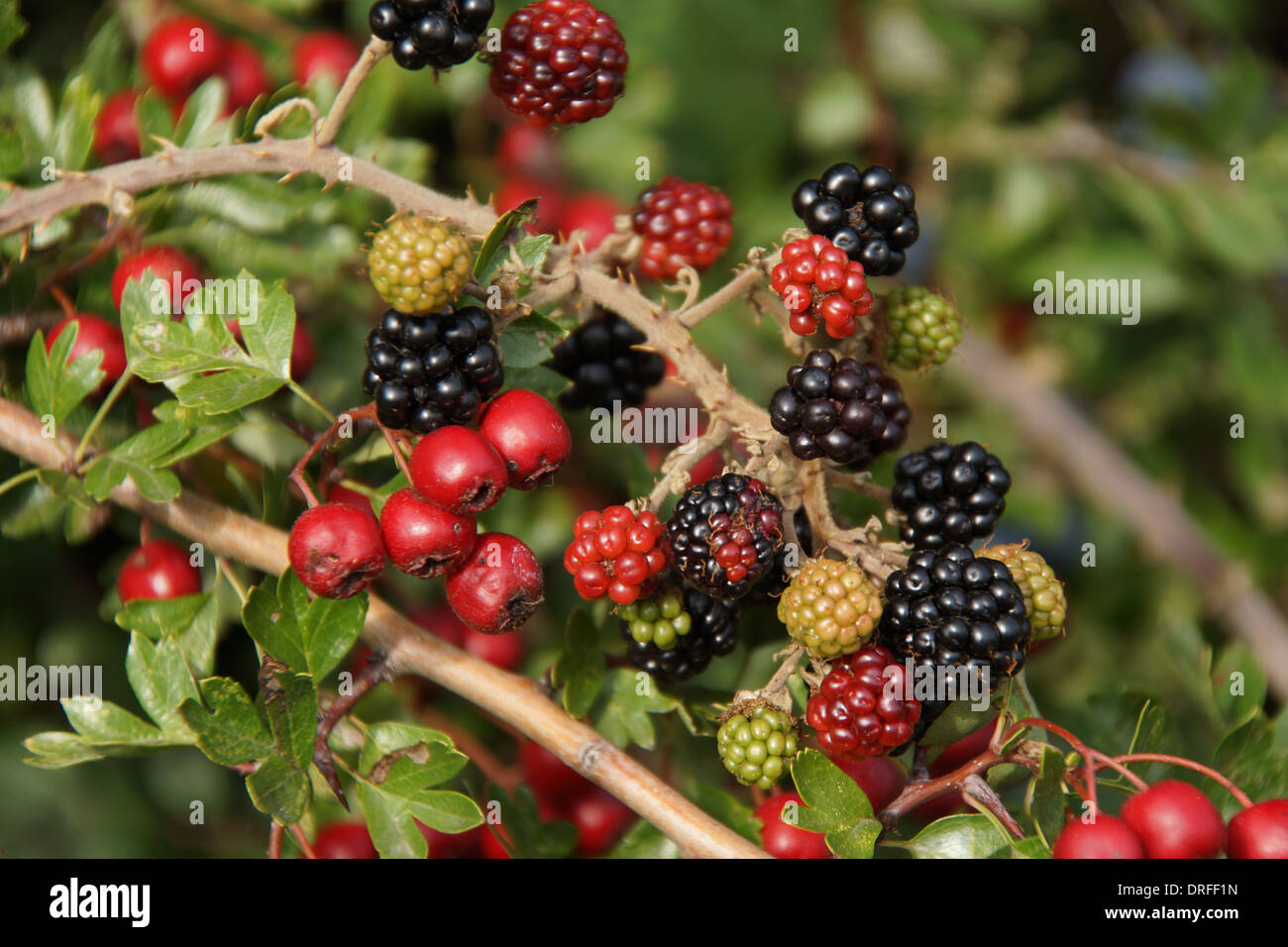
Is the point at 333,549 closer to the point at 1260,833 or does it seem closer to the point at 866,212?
the point at 866,212

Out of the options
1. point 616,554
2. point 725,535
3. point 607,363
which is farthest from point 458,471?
point 607,363

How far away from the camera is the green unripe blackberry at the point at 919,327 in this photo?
132 cm

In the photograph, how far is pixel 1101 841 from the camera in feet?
3.67

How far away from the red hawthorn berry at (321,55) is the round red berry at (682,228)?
3.00 ft

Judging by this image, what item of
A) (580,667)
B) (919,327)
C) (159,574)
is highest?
(919,327)

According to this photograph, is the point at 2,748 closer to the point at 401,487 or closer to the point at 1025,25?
the point at 401,487

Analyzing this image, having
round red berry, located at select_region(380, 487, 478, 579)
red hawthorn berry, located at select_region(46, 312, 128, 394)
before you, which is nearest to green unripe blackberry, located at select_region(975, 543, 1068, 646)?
round red berry, located at select_region(380, 487, 478, 579)

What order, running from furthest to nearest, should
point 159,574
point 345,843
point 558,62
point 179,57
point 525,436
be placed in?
point 179,57, point 345,843, point 159,574, point 558,62, point 525,436

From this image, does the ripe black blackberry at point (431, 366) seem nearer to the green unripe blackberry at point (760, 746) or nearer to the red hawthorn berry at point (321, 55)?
the green unripe blackberry at point (760, 746)

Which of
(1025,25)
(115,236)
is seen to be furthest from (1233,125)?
(115,236)

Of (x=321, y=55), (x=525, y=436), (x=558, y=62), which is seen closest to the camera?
(x=525, y=436)

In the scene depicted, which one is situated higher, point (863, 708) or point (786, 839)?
point (863, 708)

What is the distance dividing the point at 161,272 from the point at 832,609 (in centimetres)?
108

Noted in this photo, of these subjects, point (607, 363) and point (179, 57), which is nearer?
point (607, 363)
